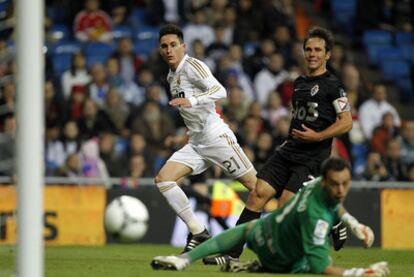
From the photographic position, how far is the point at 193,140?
11.6 meters

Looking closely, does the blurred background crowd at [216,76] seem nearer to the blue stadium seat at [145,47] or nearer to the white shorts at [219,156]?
the blue stadium seat at [145,47]

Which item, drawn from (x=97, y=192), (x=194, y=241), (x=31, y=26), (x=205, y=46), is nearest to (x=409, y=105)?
(x=205, y=46)

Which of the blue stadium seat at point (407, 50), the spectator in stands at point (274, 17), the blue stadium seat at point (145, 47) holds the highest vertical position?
the spectator in stands at point (274, 17)

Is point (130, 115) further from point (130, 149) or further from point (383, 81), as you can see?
point (383, 81)

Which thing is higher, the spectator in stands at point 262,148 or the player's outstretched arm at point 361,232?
the player's outstretched arm at point 361,232

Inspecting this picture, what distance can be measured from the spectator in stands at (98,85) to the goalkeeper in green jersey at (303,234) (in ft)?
31.7

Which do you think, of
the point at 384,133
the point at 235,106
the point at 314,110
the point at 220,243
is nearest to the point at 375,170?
the point at 384,133

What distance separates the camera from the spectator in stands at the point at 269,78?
19.5m

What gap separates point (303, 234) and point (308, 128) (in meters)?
2.33

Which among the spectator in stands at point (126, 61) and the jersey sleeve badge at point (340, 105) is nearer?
the jersey sleeve badge at point (340, 105)

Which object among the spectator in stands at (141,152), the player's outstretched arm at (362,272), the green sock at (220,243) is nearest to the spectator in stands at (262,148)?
the spectator in stands at (141,152)

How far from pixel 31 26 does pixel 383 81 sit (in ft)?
48.8

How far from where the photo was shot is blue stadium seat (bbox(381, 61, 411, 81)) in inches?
840

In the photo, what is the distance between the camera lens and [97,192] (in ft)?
54.6
